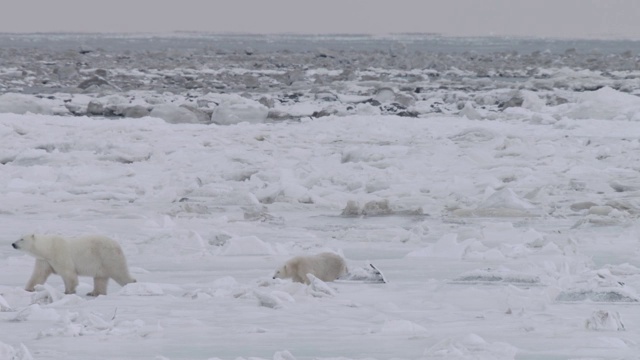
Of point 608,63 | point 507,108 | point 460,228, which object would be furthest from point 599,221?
point 608,63

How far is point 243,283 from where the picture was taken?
5520mm

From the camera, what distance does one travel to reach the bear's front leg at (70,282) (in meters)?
5.27

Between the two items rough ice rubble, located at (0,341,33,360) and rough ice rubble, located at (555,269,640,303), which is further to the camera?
rough ice rubble, located at (555,269,640,303)

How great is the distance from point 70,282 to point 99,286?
0.13 meters

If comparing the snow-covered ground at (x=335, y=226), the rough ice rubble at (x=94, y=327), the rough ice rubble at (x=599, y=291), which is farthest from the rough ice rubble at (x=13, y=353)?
the rough ice rubble at (x=599, y=291)

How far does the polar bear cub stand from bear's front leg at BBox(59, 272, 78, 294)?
893 millimetres

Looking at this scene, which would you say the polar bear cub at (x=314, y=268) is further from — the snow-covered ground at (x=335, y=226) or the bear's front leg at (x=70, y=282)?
the bear's front leg at (x=70, y=282)

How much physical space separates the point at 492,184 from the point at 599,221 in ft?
6.16

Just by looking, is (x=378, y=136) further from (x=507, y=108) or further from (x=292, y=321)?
(x=292, y=321)

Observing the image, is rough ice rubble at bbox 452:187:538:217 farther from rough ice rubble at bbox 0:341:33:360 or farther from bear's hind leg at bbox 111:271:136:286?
rough ice rubble at bbox 0:341:33:360

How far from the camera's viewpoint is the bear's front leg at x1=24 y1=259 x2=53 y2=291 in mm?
5281

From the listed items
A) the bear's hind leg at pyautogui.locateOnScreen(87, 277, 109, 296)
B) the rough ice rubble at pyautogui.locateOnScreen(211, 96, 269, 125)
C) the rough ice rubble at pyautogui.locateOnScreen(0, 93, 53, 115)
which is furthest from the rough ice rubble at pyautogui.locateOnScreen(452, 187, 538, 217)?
the rough ice rubble at pyautogui.locateOnScreen(0, 93, 53, 115)

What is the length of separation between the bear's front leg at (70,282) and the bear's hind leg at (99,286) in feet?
0.26

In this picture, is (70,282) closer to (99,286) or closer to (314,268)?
(99,286)
